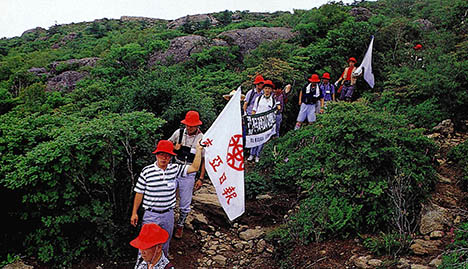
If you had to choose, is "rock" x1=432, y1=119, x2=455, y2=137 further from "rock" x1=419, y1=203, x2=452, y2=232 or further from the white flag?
"rock" x1=419, y1=203, x2=452, y2=232

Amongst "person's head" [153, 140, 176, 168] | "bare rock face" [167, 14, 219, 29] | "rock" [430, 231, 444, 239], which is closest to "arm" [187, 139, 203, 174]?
"person's head" [153, 140, 176, 168]

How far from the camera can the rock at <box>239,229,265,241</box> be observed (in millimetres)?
6000

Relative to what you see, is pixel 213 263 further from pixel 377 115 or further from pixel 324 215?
pixel 377 115

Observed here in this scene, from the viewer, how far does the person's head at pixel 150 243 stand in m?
3.27

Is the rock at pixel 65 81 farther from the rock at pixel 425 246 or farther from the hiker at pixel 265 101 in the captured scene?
the rock at pixel 425 246

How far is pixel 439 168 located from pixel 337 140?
2198 millimetres

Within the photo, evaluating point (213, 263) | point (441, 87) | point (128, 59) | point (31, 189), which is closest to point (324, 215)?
point (213, 263)

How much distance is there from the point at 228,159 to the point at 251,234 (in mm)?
1846

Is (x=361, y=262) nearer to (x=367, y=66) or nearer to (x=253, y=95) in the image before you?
(x=253, y=95)

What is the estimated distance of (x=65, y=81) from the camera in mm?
16328

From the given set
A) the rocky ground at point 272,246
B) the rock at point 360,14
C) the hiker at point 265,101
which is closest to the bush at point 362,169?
the rocky ground at point 272,246

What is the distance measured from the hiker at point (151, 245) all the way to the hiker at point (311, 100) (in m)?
6.17

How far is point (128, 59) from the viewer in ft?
50.3

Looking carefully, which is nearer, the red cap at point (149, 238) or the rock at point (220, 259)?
the red cap at point (149, 238)
